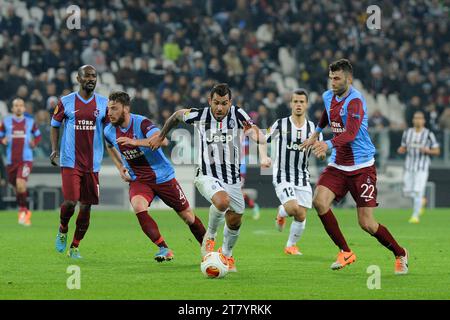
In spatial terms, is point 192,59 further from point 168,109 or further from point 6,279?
point 6,279

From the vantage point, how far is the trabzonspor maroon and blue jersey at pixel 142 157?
38.2 ft

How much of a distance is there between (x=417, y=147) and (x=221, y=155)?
35.0ft

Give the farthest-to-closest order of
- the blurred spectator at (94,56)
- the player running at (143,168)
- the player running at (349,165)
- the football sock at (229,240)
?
the blurred spectator at (94,56), the player running at (143,168), the football sock at (229,240), the player running at (349,165)

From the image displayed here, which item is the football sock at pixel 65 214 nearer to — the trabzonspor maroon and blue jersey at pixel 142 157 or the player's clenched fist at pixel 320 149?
the trabzonspor maroon and blue jersey at pixel 142 157

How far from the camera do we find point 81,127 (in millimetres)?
12594

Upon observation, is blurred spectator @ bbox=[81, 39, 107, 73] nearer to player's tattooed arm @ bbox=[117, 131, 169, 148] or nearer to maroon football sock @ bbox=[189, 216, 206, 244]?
maroon football sock @ bbox=[189, 216, 206, 244]

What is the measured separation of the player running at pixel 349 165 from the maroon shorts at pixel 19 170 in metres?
8.68

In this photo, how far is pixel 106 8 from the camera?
2784cm

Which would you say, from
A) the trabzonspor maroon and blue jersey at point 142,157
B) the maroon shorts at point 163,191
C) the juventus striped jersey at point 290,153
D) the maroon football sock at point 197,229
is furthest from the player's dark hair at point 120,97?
the juventus striped jersey at point 290,153

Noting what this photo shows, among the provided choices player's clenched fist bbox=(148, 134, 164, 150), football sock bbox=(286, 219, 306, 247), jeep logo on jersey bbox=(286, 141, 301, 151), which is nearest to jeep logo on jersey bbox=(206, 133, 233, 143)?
player's clenched fist bbox=(148, 134, 164, 150)

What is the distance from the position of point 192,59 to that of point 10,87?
5.11 m

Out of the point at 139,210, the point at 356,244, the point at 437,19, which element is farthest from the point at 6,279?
the point at 437,19

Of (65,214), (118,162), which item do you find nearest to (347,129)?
(118,162)
